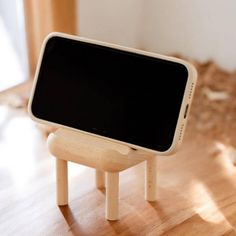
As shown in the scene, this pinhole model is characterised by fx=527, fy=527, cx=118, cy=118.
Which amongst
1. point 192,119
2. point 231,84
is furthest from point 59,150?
point 231,84

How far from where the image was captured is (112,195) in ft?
4.02

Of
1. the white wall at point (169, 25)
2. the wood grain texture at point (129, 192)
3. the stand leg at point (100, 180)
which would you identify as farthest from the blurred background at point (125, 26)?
the stand leg at point (100, 180)

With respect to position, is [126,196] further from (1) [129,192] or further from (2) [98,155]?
(2) [98,155]

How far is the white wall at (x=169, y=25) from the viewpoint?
1914 mm

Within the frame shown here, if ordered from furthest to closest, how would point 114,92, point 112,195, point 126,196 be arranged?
1. point 126,196
2. point 112,195
3. point 114,92

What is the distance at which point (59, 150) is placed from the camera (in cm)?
119

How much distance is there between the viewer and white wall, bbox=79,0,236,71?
1.91 m

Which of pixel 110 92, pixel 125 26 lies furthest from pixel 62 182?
pixel 125 26

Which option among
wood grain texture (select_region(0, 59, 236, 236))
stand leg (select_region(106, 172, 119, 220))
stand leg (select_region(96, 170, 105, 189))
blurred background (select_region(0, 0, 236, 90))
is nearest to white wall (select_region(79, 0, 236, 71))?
blurred background (select_region(0, 0, 236, 90))

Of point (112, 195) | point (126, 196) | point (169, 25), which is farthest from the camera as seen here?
point (169, 25)

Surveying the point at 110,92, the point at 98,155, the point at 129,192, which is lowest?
the point at 129,192

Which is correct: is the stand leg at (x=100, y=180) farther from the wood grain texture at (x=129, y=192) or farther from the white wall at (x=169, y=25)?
the white wall at (x=169, y=25)

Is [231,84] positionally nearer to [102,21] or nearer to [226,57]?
[226,57]

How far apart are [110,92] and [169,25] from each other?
101 cm
